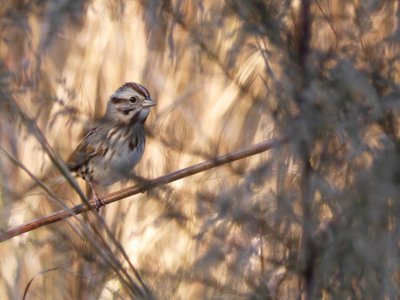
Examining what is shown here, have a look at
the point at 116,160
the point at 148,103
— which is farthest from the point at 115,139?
the point at 148,103

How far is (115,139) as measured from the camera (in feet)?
8.40

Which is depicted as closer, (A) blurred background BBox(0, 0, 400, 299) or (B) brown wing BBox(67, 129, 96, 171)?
(A) blurred background BBox(0, 0, 400, 299)

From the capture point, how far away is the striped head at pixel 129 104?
240 cm

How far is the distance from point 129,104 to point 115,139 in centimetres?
13

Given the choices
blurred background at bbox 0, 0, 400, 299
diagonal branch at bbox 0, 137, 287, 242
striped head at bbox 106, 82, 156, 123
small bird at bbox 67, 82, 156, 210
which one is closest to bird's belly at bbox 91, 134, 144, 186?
small bird at bbox 67, 82, 156, 210

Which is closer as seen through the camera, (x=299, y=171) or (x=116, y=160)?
(x=299, y=171)

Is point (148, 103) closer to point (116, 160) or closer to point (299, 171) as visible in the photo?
point (116, 160)

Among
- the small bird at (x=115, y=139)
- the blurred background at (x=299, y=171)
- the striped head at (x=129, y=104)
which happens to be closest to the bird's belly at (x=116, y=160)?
the small bird at (x=115, y=139)

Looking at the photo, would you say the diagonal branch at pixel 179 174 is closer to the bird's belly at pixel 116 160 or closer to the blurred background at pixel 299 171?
the blurred background at pixel 299 171

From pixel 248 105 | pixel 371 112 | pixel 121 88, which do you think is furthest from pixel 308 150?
pixel 121 88

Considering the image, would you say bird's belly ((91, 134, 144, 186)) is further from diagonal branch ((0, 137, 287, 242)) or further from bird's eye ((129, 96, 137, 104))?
diagonal branch ((0, 137, 287, 242))

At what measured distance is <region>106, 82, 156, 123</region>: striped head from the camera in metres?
2.40

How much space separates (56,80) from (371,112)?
4.94 ft

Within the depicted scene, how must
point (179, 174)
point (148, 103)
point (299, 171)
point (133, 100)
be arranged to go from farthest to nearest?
point (133, 100) < point (148, 103) < point (179, 174) < point (299, 171)
